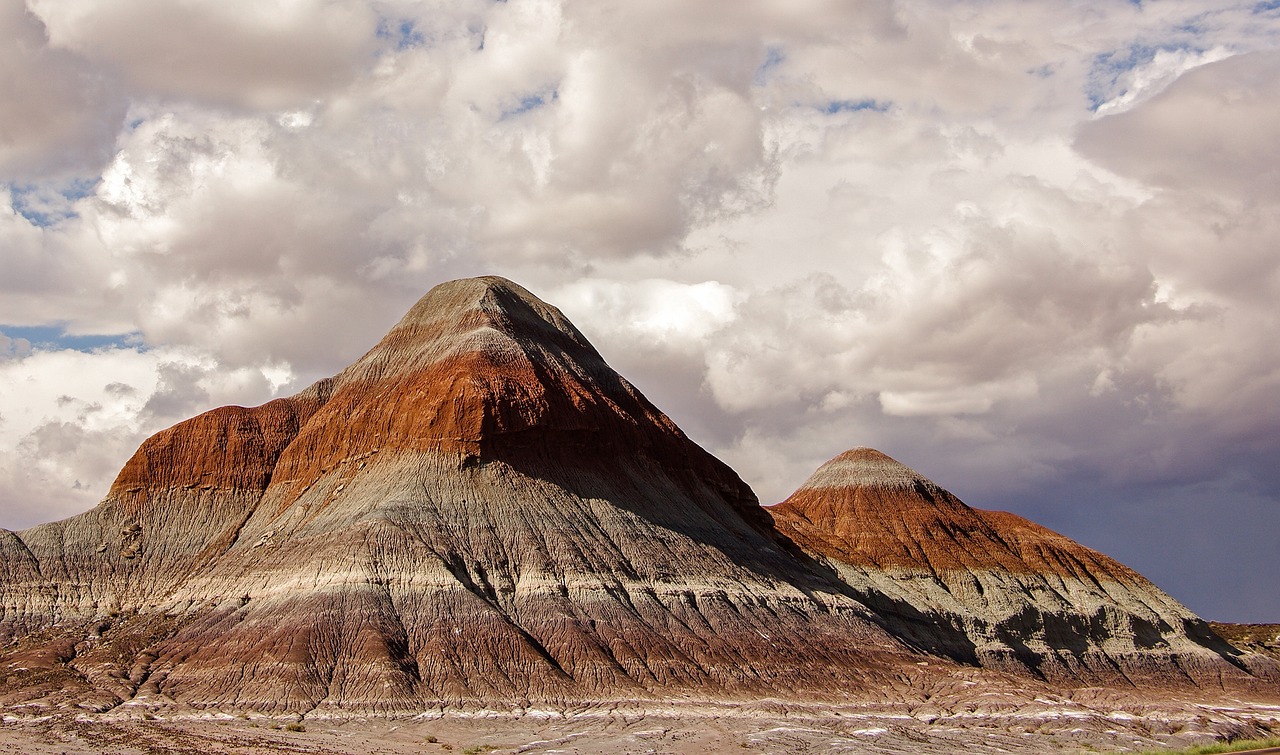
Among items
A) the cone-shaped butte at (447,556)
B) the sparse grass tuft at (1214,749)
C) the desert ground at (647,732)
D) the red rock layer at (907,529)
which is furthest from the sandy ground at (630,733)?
the red rock layer at (907,529)

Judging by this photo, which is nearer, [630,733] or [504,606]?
[630,733]

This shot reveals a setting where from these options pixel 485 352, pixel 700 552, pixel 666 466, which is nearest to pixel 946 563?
pixel 666 466

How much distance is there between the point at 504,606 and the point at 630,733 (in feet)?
65.4

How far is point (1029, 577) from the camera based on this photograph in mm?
146000

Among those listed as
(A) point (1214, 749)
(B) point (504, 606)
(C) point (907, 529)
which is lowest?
(A) point (1214, 749)

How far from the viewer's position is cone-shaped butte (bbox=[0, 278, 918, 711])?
268 ft

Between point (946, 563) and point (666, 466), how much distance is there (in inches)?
1618

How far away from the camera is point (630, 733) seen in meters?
72.3

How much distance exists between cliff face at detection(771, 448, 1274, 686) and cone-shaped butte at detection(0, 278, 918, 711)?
59.8 ft

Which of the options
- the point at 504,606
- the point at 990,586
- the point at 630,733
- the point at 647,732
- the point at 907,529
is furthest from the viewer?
the point at 907,529

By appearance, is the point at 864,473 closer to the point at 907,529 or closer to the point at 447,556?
the point at 907,529

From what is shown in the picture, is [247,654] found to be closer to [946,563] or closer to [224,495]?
[224,495]

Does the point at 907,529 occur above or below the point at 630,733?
above

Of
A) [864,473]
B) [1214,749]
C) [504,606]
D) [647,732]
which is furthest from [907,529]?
[1214,749]
